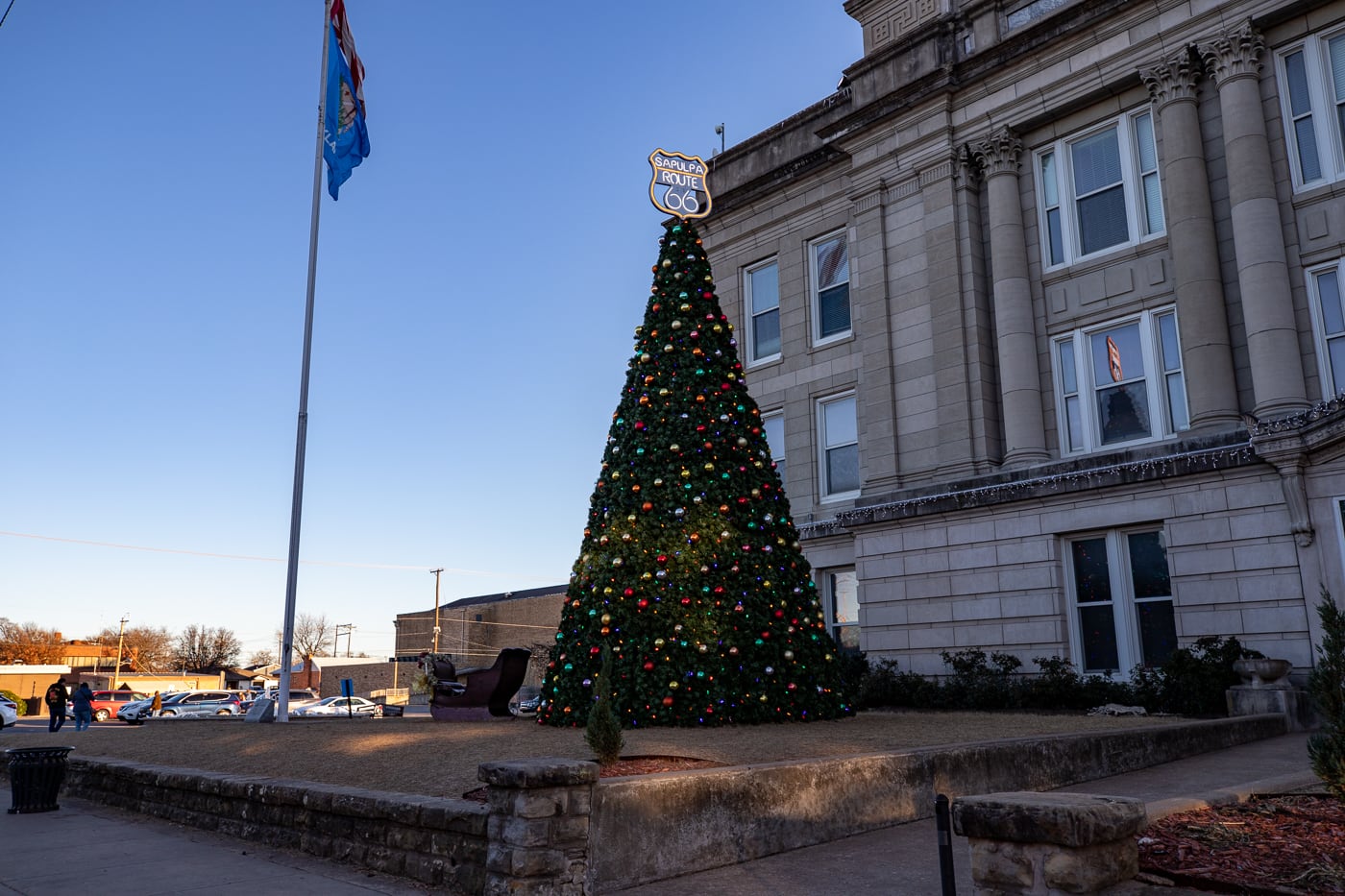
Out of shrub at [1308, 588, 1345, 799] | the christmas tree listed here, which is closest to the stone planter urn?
the christmas tree


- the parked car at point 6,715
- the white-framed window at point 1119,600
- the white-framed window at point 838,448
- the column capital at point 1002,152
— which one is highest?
the column capital at point 1002,152

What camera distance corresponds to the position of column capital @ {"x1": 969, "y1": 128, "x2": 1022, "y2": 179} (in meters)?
A: 21.0

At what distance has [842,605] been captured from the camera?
2320 centimetres

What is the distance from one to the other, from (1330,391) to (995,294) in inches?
248

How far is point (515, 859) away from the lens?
6469 millimetres

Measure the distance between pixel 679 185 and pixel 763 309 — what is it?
10.7 metres

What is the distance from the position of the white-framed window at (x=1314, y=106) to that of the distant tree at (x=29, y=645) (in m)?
106

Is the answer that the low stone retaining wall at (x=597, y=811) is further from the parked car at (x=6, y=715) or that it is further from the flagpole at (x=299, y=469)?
the parked car at (x=6, y=715)

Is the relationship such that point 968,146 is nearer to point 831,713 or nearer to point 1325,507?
point 1325,507

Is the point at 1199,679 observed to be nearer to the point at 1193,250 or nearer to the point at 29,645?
the point at 1193,250

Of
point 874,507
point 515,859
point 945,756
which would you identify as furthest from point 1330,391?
point 515,859

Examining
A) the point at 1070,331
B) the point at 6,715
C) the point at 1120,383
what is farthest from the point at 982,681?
the point at 6,715

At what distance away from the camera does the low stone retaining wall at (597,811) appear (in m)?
6.61

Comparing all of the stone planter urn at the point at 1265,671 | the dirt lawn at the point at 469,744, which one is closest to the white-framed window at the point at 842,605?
the dirt lawn at the point at 469,744
